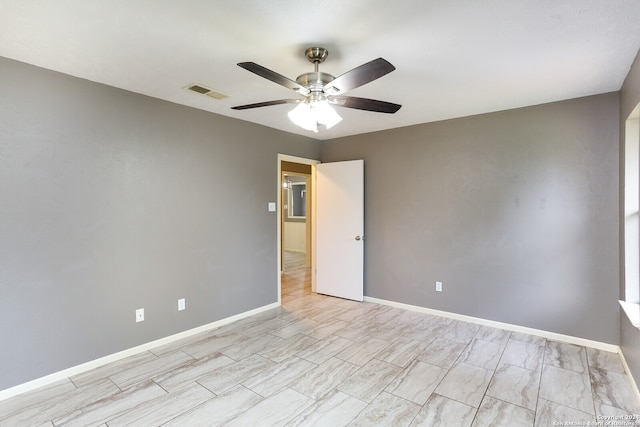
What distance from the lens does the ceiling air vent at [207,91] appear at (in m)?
2.83

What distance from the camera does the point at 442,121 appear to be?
3926 mm

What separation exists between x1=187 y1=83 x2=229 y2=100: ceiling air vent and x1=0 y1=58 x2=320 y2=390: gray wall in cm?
49

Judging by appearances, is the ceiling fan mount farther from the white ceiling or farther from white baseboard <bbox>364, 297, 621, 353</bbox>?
white baseboard <bbox>364, 297, 621, 353</bbox>

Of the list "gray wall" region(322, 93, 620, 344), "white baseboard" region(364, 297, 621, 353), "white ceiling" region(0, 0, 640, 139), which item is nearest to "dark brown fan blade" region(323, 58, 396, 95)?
"white ceiling" region(0, 0, 640, 139)

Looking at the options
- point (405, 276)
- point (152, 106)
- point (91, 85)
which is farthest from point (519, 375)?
point (91, 85)

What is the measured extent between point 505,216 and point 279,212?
9.13ft

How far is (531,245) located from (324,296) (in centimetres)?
285

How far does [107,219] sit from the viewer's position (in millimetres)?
2797

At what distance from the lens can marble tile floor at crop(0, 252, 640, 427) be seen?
2.09 meters

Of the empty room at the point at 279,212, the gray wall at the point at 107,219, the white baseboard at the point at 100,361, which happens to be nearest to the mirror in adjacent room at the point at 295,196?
the empty room at the point at 279,212

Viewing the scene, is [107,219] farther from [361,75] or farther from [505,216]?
[505,216]

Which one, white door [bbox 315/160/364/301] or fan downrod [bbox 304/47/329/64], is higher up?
fan downrod [bbox 304/47/329/64]

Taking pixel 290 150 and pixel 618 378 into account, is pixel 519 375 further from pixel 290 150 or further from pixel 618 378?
pixel 290 150

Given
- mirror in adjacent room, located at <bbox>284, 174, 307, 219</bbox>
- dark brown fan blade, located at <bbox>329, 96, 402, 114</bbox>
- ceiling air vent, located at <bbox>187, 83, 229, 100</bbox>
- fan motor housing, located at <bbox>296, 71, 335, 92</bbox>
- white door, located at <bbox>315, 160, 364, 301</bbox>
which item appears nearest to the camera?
fan motor housing, located at <bbox>296, 71, 335, 92</bbox>
